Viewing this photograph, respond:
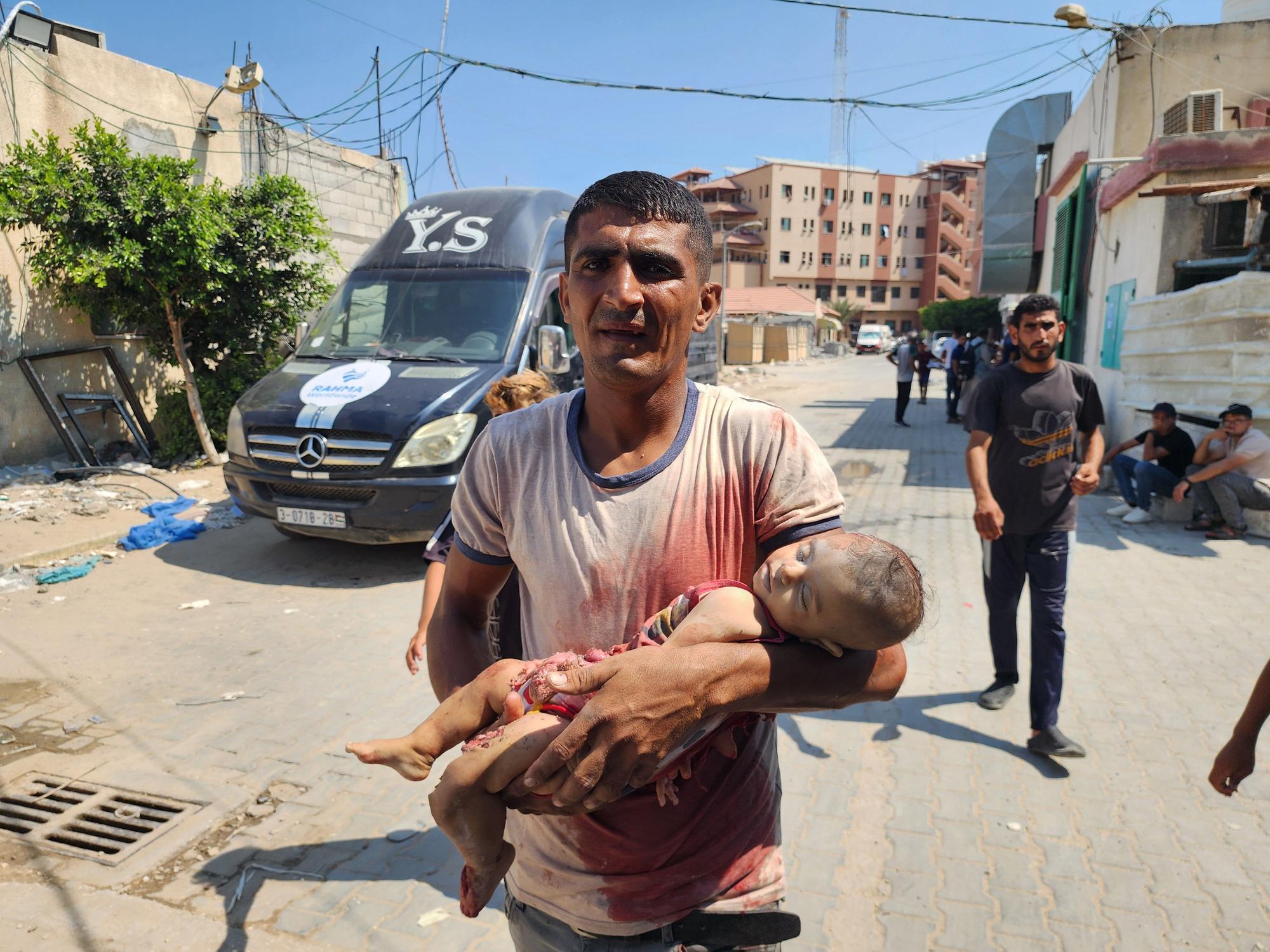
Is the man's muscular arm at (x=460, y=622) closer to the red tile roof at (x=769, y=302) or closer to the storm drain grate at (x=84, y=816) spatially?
the storm drain grate at (x=84, y=816)

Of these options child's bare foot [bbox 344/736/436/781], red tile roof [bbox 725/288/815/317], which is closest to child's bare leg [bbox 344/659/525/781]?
child's bare foot [bbox 344/736/436/781]

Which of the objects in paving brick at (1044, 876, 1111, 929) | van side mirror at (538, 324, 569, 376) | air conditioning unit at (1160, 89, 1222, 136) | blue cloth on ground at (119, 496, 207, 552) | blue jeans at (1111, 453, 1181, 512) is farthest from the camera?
air conditioning unit at (1160, 89, 1222, 136)

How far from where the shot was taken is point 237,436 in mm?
7031

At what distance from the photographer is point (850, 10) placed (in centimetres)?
1262

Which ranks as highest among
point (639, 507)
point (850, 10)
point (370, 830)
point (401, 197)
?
point (850, 10)

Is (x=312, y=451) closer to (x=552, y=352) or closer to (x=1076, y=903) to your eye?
(x=552, y=352)

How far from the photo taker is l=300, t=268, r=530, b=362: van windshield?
24.4ft

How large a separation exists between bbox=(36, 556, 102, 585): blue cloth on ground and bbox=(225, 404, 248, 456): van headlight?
5.29 ft

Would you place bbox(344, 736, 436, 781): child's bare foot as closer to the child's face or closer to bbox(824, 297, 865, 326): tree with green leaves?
the child's face

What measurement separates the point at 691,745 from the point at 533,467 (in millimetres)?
594

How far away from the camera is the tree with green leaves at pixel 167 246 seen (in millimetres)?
9648

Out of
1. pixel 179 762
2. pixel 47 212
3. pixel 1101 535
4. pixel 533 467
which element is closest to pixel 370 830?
pixel 179 762

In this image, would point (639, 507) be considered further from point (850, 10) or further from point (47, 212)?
point (850, 10)

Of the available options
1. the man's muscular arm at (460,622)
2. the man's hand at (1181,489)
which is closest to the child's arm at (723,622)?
the man's muscular arm at (460,622)
